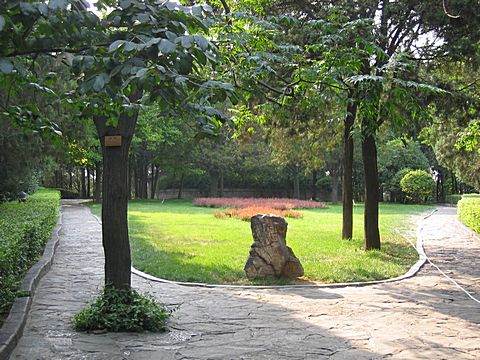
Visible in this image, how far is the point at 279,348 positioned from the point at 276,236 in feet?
12.0

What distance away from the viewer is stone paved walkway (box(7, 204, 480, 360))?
4797 mm

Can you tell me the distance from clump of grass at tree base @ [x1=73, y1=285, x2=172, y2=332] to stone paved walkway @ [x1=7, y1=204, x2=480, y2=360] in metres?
0.16

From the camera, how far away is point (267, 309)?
6.56 metres

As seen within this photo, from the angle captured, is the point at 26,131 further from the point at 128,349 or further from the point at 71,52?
the point at 128,349

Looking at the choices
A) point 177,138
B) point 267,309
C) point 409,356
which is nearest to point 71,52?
point 409,356

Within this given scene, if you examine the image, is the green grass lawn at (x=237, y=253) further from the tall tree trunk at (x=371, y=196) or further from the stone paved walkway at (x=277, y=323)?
the stone paved walkway at (x=277, y=323)

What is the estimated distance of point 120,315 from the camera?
541cm

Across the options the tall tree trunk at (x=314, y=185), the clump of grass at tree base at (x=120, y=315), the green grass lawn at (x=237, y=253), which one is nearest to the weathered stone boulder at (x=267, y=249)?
the green grass lawn at (x=237, y=253)

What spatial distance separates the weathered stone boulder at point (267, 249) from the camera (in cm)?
852

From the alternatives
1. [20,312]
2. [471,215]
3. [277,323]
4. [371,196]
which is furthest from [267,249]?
[471,215]

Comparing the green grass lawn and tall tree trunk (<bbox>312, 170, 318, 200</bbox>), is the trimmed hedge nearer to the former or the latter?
the green grass lawn

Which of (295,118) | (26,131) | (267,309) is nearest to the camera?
(26,131)

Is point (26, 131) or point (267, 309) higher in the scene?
point (26, 131)

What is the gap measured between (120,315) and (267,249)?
11.9 ft
